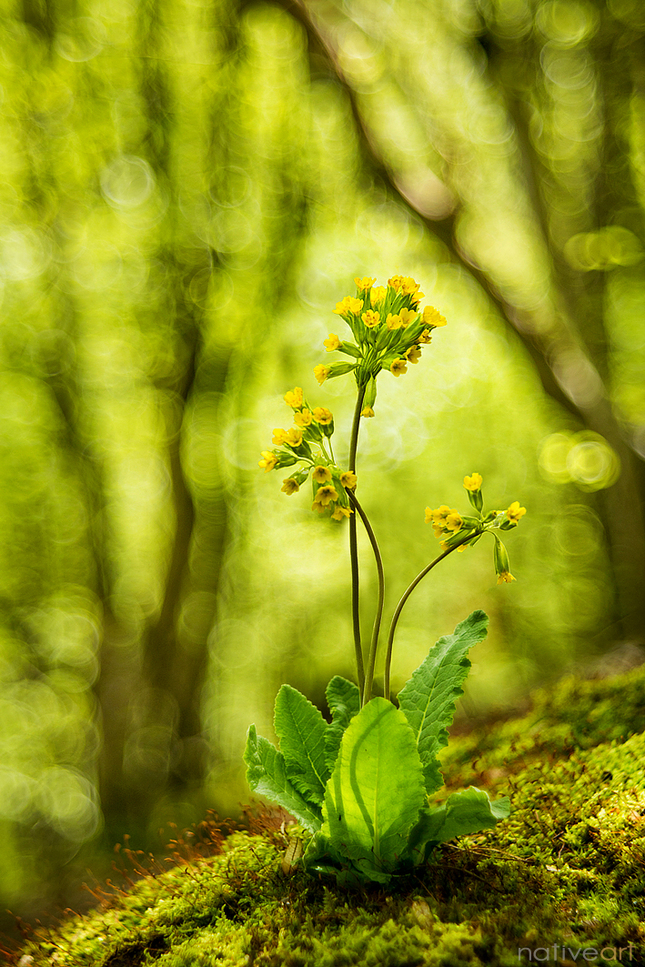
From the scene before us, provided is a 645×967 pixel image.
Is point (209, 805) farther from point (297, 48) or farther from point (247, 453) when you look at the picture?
point (297, 48)

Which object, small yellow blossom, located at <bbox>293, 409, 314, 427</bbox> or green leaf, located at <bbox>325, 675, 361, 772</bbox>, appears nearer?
small yellow blossom, located at <bbox>293, 409, 314, 427</bbox>

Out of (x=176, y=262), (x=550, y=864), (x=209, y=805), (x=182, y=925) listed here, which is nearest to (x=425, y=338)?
(x=550, y=864)

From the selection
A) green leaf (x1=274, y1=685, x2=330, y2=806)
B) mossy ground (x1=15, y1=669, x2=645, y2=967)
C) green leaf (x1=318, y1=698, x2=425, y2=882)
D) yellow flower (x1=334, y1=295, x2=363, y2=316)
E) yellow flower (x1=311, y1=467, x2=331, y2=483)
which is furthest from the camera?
green leaf (x1=274, y1=685, x2=330, y2=806)

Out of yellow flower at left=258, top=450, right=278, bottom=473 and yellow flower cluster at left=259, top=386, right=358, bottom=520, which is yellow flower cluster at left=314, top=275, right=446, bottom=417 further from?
yellow flower at left=258, top=450, right=278, bottom=473

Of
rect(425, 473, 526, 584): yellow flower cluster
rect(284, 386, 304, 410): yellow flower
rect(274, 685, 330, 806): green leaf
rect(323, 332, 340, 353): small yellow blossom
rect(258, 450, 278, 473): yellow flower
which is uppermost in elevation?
rect(323, 332, 340, 353): small yellow blossom

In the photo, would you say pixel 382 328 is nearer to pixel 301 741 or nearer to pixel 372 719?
pixel 372 719

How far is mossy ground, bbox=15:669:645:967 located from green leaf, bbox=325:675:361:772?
379 mm

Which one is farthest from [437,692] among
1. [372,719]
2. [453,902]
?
[453,902]

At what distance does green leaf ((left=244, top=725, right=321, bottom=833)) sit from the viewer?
1.75 m

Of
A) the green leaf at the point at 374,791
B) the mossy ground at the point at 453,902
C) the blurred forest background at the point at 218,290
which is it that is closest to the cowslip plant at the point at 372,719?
the green leaf at the point at 374,791

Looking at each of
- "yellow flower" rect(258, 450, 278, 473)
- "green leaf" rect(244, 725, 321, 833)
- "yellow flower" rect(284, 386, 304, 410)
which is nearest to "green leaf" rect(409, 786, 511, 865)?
"green leaf" rect(244, 725, 321, 833)

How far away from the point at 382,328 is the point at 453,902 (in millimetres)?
1655

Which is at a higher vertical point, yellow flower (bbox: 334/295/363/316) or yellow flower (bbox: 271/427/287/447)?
yellow flower (bbox: 334/295/363/316)

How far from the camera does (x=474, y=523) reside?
175 cm
